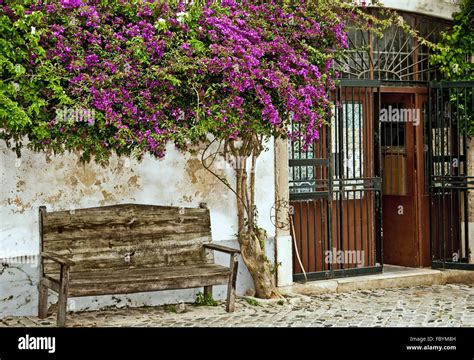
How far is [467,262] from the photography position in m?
11.4

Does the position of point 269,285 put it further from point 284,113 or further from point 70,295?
point 70,295

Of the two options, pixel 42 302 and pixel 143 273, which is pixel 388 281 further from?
pixel 42 302

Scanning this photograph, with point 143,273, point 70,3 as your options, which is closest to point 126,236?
point 143,273

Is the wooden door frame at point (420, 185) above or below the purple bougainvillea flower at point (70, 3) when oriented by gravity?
below

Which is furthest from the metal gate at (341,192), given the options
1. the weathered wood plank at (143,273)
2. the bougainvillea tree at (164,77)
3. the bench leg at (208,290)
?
the weathered wood plank at (143,273)

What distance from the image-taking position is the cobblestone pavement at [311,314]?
8281 mm

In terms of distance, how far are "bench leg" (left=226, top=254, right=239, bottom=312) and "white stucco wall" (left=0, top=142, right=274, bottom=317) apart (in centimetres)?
72

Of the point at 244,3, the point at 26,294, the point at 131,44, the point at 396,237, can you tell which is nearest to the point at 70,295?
the point at 26,294

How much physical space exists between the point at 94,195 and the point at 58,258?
3.82 ft

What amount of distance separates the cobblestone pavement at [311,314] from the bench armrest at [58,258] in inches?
25.6

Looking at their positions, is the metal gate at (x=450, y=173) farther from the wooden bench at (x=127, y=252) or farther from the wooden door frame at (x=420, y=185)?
the wooden bench at (x=127, y=252)

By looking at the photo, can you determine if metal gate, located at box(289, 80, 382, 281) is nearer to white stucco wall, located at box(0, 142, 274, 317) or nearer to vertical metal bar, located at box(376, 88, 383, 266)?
vertical metal bar, located at box(376, 88, 383, 266)

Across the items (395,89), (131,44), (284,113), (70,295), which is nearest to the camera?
(70,295)

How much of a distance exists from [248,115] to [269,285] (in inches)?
78.6
